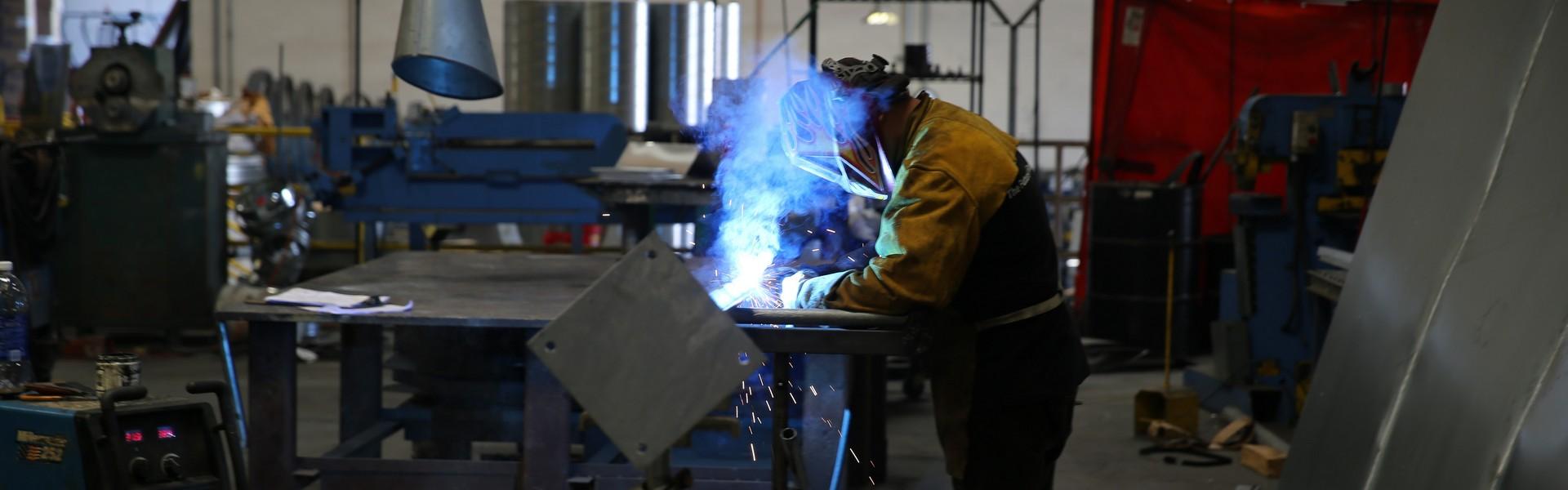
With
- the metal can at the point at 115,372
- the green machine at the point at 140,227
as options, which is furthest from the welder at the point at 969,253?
the green machine at the point at 140,227

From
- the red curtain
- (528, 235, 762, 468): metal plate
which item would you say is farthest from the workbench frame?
the red curtain

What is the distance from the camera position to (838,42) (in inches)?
469

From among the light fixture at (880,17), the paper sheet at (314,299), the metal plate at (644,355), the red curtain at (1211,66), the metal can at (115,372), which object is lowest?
the metal can at (115,372)

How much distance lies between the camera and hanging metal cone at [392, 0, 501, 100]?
3.32 meters

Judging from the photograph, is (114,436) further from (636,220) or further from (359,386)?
(636,220)

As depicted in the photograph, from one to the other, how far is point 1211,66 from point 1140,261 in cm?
168

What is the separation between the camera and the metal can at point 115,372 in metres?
3.06

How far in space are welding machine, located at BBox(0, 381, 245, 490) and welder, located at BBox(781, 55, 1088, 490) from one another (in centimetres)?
141

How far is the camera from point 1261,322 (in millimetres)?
5871

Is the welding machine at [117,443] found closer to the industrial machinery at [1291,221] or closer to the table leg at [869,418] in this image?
the table leg at [869,418]

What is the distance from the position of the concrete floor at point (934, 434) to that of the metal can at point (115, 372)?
201 cm

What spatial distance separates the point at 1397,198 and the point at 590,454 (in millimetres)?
2466

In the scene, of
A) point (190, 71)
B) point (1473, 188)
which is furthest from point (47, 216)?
point (190, 71)

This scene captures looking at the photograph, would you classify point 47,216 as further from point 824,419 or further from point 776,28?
point 776,28
